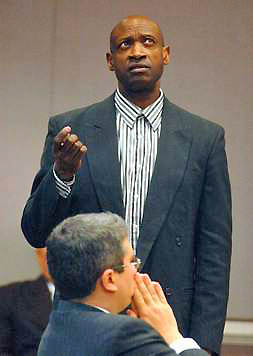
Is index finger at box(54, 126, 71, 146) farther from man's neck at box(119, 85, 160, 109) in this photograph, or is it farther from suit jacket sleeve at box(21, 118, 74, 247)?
man's neck at box(119, 85, 160, 109)

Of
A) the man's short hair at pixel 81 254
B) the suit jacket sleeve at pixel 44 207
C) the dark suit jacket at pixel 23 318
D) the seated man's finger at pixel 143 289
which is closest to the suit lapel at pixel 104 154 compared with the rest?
the suit jacket sleeve at pixel 44 207

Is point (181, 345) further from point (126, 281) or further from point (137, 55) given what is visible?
point (137, 55)

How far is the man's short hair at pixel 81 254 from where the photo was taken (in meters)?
2.24

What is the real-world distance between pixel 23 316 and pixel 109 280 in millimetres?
1462

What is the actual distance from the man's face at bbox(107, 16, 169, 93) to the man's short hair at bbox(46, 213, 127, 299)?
733 millimetres

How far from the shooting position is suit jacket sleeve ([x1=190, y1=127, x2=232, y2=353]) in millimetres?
2859

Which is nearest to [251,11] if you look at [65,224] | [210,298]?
[210,298]

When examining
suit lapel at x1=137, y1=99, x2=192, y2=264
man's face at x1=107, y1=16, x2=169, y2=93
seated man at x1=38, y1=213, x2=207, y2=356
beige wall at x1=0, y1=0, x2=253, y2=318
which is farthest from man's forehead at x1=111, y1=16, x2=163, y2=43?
beige wall at x1=0, y1=0, x2=253, y2=318

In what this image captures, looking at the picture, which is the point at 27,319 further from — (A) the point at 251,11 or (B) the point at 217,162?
(A) the point at 251,11

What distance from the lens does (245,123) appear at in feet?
14.7

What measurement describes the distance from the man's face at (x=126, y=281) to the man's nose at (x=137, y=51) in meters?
0.75

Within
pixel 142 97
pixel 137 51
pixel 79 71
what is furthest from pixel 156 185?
pixel 79 71

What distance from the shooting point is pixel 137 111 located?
293cm

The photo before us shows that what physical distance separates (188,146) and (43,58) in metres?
1.70
